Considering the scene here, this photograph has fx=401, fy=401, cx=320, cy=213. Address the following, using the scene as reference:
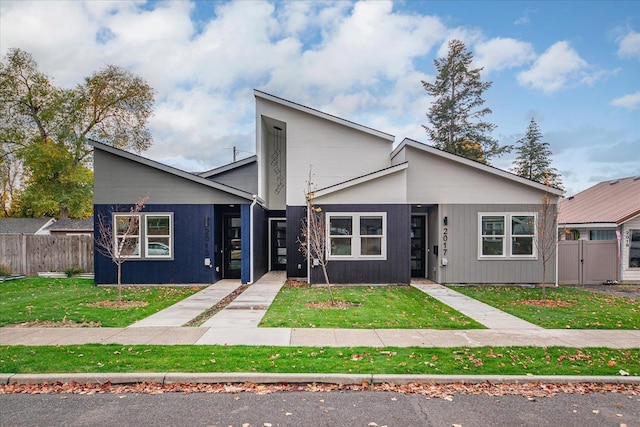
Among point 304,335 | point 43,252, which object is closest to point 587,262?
point 304,335

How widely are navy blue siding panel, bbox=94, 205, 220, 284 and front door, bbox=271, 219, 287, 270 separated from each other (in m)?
4.73

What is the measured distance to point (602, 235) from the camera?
54.6 ft

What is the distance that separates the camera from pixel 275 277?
16.6 meters

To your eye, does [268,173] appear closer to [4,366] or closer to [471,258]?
[471,258]

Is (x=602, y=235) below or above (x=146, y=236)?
below

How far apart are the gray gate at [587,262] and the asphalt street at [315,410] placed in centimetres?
1159

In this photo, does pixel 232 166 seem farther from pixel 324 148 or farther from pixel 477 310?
pixel 477 310

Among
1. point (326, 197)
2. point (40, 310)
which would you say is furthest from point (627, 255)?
point (40, 310)

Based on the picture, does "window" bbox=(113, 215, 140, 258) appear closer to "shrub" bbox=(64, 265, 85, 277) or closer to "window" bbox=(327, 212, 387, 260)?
"shrub" bbox=(64, 265, 85, 277)

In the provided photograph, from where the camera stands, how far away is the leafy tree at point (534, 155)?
4262cm

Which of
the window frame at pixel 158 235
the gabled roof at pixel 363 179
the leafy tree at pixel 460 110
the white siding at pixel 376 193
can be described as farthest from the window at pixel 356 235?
the leafy tree at pixel 460 110

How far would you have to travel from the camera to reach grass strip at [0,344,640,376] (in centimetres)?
560

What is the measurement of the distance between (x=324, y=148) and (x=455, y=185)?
5.59m

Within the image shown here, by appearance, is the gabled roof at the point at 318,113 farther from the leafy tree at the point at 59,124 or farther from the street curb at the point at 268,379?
the leafy tree at the point at 59,124
